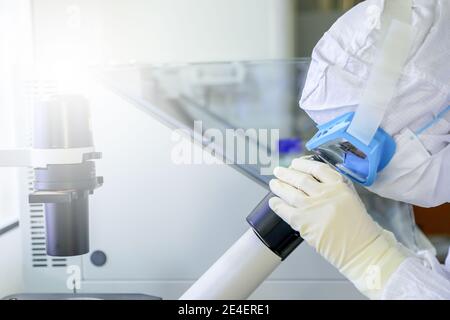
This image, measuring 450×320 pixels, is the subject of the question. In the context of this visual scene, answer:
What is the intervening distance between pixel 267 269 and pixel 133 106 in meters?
0.48

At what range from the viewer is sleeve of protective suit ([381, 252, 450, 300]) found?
0.80 m

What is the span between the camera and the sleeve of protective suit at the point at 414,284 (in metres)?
0.80

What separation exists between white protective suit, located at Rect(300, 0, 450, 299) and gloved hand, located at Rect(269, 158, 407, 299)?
4cm

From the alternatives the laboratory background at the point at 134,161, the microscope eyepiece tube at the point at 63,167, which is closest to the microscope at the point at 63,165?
the microscope eyepiece tube at the point at 63,167

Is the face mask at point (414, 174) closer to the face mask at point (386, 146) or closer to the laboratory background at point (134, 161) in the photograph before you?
the face mask at point (386, 146)

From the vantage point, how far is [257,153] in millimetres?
1130

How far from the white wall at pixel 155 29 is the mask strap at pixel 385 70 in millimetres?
385

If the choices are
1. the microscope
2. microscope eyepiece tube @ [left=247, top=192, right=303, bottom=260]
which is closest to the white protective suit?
microscope eyepiece tube @ [left=247, top=192, right=303, bottom=260]

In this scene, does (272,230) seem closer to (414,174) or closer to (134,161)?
(414,174)

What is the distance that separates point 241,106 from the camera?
143 cm

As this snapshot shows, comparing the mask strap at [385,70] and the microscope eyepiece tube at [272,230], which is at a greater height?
the mask strap at [385,70]
